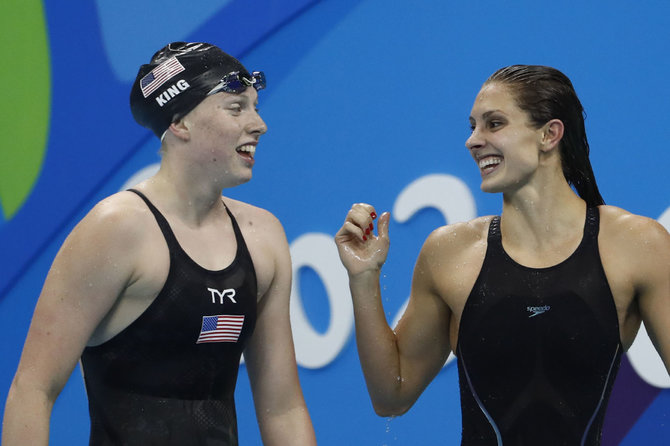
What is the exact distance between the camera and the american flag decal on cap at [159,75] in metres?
2.86

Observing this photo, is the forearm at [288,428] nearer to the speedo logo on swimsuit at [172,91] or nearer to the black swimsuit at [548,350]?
the black swimsuit at [548,350]

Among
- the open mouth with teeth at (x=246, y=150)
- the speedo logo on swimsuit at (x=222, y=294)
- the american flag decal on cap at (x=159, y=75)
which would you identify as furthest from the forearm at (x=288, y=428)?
the american flag decal on cap at (x=159, y=75)

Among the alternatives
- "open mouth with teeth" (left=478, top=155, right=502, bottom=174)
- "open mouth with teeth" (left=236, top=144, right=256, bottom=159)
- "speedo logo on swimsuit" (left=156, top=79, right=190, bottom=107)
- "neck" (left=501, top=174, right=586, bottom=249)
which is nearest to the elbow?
"neck" (left=501, top=174, right=586, bottom=249)

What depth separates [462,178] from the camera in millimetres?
4020

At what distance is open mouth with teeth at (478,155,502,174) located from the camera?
297cm

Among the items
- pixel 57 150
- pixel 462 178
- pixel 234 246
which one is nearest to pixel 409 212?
pixel 462 178

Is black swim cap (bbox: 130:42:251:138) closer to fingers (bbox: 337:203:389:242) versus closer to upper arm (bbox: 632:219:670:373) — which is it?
fingers (bbox: 337:203:389:242)

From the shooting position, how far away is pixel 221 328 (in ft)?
8.87

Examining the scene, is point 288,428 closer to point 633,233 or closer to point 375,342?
point 375,342

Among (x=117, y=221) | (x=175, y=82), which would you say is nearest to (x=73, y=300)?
(x=117, y=221)

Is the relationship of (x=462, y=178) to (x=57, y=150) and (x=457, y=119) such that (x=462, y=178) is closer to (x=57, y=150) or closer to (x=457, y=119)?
(x=457, y=119)

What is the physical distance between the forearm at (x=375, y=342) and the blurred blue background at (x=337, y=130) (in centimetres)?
93

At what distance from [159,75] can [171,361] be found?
2.71ft

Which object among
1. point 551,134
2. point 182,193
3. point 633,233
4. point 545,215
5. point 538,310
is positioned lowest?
point 538,310
